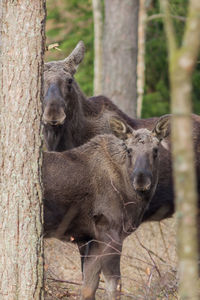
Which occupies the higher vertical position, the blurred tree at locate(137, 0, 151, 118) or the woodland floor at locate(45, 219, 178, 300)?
the blurred tree at locate(137, 0, 151, 118)

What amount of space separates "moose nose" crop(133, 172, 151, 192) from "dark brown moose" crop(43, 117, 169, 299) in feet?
0.94

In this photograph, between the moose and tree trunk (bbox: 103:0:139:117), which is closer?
the moose

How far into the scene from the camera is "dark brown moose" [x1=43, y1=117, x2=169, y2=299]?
747 centimetres

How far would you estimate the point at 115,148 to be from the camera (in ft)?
26.3

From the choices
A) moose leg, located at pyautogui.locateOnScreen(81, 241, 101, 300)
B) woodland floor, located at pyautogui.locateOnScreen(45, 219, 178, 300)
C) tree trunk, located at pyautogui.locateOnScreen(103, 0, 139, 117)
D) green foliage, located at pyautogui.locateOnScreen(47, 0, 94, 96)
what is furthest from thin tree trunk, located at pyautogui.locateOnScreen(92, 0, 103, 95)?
moose leg, located at pyautogui.locateOnScreen(81, 241, 101, 300)

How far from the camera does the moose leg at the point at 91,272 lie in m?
7.28

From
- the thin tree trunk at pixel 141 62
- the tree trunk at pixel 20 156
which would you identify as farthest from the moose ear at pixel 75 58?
the thin tree trunk at pixel 141 62

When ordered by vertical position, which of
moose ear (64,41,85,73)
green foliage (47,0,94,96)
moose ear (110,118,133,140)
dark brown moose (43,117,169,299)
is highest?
green foliage (47,0,94,96)

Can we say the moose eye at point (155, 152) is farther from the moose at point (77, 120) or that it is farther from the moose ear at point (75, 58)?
the moose ear at point (75, 58)

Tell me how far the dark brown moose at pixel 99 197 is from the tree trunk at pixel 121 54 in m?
5.14

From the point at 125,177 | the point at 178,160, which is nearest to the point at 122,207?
the point at 125,177

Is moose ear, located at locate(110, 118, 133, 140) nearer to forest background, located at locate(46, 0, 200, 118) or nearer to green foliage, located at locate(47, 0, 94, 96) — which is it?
forest background, located at locate(46, 0, 200, 118)

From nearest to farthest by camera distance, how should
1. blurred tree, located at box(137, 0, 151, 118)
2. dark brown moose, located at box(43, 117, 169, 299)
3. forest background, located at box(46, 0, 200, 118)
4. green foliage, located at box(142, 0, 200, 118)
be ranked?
dark brown moose, located at box(43, 117, 169, 299)
blurred tree, located at box(137, 0, 151, 118)
green foliage, located at box(142, 0, 200, 118)
forest background, located at box(46, 0, 200, 118)

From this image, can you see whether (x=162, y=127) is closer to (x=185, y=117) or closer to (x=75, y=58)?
(x=75, y=58)
